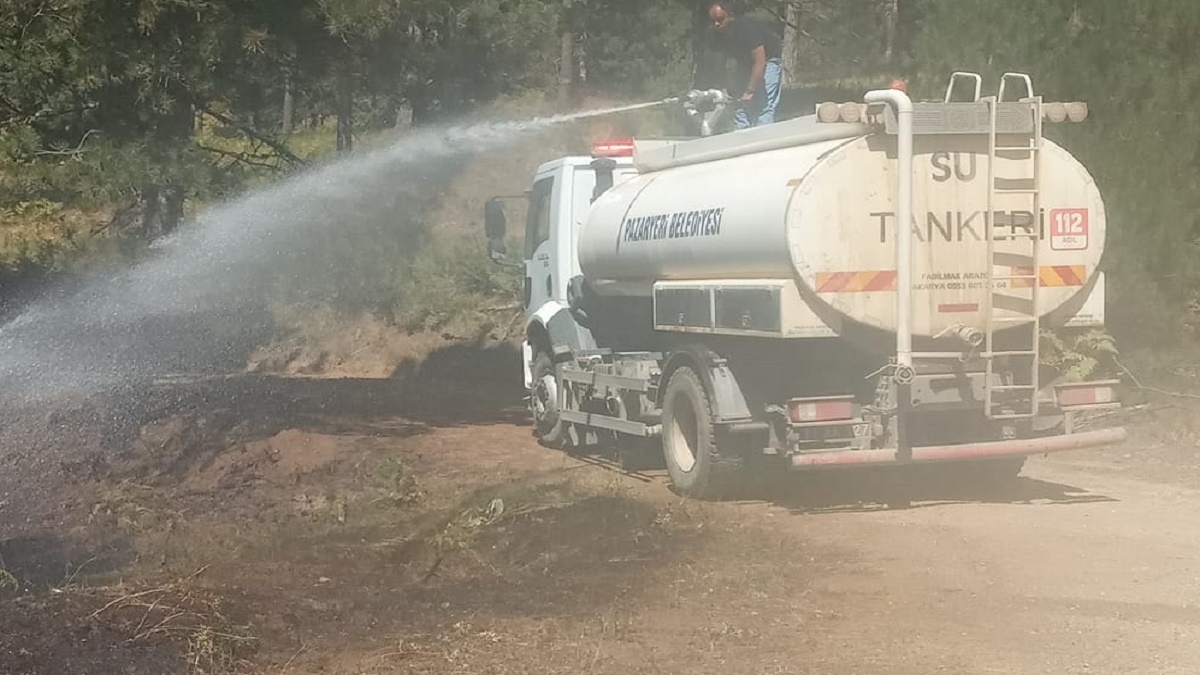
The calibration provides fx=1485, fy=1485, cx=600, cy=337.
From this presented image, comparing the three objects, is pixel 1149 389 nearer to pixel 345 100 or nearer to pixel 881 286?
pixel 881 286

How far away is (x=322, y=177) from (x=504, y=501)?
31.8ft

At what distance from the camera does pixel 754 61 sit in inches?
523

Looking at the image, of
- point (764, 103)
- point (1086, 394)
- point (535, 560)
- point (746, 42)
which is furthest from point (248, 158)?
point (1086, 394)

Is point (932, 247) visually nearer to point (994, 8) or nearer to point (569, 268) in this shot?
point (569, 268)

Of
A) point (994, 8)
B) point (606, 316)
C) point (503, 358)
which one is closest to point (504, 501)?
point (606, 316)

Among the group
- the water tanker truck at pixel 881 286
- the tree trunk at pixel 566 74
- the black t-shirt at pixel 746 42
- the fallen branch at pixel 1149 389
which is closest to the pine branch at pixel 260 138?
the black t-shirt at pixel 746 42

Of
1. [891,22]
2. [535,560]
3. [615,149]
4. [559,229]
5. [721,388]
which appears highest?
[891,22]

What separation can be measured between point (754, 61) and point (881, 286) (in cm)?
408

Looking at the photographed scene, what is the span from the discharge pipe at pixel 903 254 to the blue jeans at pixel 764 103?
3.45 m

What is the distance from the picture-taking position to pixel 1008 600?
7570mm

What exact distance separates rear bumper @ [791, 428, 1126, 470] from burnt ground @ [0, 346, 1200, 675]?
412mm

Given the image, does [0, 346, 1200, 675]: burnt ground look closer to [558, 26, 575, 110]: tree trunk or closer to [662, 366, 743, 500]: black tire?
[662, 366, 743, 500]: black tire

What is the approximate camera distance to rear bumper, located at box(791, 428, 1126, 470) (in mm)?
9875

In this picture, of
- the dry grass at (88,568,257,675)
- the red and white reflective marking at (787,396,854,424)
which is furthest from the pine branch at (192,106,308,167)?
the dry grass at (88,568,257,675)
